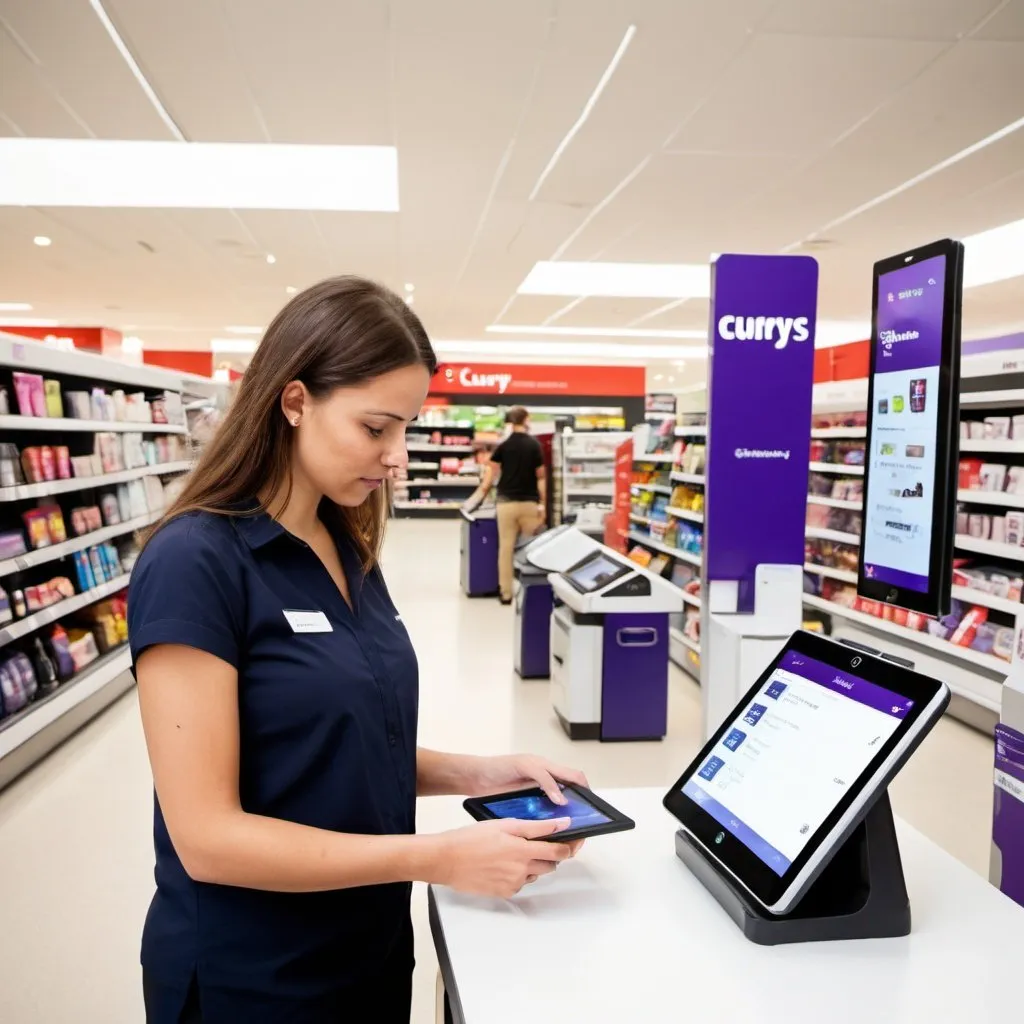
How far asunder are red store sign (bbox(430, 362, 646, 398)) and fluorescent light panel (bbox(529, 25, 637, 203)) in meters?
11.4

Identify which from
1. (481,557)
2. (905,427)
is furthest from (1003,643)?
(481,557)

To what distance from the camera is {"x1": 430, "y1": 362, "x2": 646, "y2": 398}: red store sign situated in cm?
1866

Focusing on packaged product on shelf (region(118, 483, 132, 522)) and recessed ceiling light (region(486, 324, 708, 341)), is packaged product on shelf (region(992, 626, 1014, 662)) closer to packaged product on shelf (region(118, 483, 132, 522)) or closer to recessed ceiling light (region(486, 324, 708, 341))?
packaged product on shelf (region(118, 483, 132, 522))

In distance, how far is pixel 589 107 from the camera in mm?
5367

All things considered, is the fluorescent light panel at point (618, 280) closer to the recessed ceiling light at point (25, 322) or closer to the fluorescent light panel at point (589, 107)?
the fluorescent light panel at point (589, 107)

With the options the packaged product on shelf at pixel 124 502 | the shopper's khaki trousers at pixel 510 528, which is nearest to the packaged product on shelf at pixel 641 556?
the shopper's khaki trousers at pixel 510 528

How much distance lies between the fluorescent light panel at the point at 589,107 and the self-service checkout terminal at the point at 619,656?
2.80 metres

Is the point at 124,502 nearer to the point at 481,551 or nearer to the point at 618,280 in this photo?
the point at 481,551

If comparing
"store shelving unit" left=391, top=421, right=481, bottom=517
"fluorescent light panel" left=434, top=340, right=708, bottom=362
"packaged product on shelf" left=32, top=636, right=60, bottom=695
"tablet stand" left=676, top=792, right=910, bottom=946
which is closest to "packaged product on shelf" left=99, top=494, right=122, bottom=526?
"packaged product on shelf" left=32, top=636, right=60, bottom=695

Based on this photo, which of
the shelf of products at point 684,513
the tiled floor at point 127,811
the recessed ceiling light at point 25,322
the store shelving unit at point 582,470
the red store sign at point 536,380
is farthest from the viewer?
the red store sign at point 536,380

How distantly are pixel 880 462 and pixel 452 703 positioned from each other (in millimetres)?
4029

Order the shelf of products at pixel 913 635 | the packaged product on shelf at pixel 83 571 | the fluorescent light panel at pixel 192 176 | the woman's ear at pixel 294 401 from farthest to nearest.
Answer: the fluorescent light panel at pixel 192 176 → the packaged product on shelf at pixel 83 571 → the shelf of products at pixel 913 635 → the woman's ear at pixel 294 401

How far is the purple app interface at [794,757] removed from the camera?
1139mm

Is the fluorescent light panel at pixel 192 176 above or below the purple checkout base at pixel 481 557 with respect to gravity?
above
